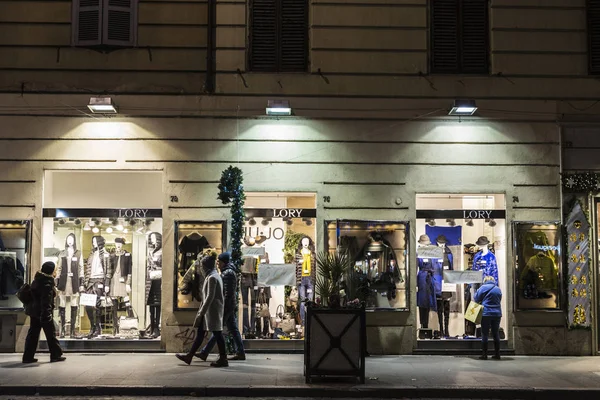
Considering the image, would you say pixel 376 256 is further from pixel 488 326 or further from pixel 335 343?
pixel 335 343

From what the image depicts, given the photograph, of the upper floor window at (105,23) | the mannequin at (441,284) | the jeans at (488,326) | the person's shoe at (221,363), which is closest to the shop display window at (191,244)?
the person's shoe at (221,363)

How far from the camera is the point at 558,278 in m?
15.7

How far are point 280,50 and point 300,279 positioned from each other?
184 inches

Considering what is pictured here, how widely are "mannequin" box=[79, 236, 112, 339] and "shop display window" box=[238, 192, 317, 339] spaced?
274 cm

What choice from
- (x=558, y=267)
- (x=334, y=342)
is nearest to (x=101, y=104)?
(x=334, y=342)

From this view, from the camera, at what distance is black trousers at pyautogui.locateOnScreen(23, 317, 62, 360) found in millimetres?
13992

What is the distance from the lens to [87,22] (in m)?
15.8

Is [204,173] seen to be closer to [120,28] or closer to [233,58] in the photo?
[233,58]

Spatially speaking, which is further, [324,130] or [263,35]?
[263,35]

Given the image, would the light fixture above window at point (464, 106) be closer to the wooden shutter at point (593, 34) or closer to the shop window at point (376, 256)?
the shop window at point (376, 256)

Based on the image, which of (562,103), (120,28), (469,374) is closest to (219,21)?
(120,28)

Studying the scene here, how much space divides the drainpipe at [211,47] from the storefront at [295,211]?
2.40 ft

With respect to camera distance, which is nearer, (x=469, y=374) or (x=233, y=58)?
(x=469, y=374)

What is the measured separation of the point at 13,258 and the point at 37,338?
6.84 feet
